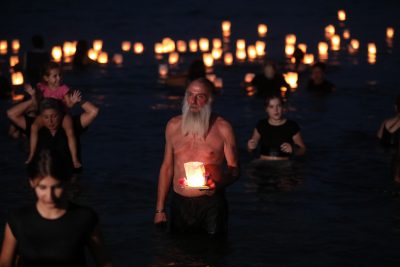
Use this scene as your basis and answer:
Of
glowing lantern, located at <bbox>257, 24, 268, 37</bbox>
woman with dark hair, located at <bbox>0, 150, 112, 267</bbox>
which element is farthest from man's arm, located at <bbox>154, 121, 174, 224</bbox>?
glowing lantern, located at <bbox>257, 24, 268, 37</bbox>

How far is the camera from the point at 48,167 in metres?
5.57

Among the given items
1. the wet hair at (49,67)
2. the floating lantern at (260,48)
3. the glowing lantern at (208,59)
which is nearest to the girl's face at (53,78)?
the wet hair at (49,67)

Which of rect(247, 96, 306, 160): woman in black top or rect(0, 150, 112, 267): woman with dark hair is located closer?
rect(0, 150, 112, 267): woman with dark hair

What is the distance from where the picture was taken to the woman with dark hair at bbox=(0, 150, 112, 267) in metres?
5.61

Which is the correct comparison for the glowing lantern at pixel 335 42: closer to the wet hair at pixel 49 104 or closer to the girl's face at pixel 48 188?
the wet hair at pixel 49 104

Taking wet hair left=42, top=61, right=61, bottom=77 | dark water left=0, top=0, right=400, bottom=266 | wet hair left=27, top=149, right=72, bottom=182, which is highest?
wet hair left=42, top=61, right=61, bottom=77

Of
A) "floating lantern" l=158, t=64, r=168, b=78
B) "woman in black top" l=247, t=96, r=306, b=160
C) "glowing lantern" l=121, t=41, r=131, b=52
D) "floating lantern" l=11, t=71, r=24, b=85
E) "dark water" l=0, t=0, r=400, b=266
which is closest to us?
"dark water" l=0, t=0, r=400, b=266

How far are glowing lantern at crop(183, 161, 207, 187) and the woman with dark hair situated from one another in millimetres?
2045

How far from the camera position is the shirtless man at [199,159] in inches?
318

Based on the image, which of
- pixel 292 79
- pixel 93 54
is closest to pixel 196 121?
pixel 292 79

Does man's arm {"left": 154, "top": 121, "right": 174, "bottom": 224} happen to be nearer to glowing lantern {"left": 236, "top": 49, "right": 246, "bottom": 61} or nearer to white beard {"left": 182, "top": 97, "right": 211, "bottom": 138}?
white beard {"left": 182, "top": 97, "right": 211, "bottom": 138}

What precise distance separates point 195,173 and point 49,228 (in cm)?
232

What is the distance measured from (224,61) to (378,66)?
4013 mm

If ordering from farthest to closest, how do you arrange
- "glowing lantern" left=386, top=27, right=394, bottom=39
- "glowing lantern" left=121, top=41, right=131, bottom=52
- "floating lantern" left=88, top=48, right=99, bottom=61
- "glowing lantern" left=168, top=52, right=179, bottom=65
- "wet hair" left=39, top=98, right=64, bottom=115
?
"glowing lantern" left=386, top=27, right=394, bottom=39 → "glowing lantern" left=121, top=41, right=131, bottom=52 → "floating lantern" left=88, top=48, right=99, bottom=61 → "glowing lantern" left=168, top=52, right=179, bottom=65 → "wet hair" left=39, top=98, right=64, bottom=115
